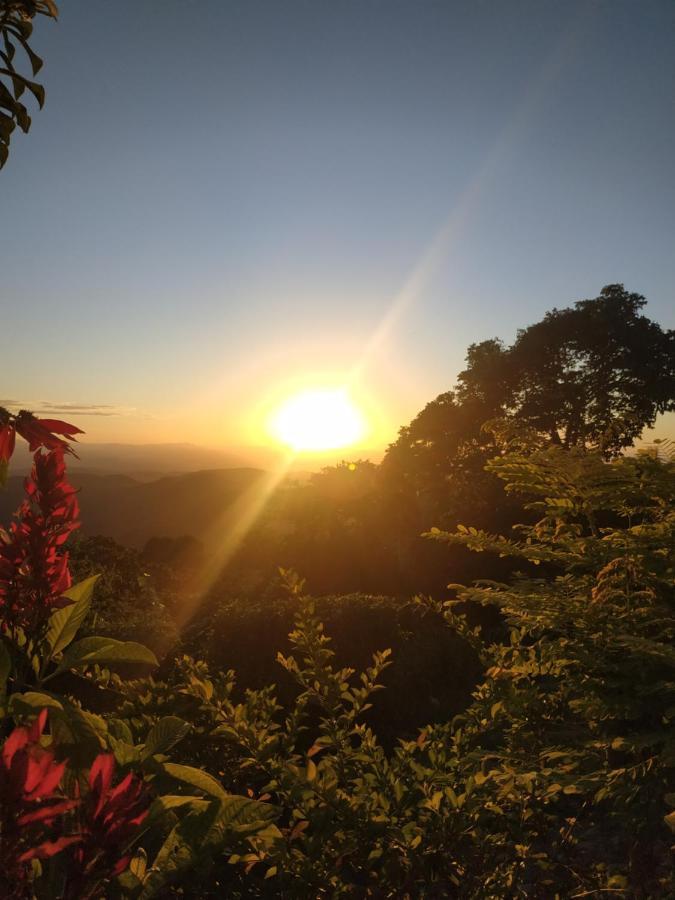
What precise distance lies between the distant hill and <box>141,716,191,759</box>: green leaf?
149ft

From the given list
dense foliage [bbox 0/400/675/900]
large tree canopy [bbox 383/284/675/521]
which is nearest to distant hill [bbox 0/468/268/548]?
large tree canopy [bbox 383/284/675/521]

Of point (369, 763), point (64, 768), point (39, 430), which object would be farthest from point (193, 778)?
point (369, 763)

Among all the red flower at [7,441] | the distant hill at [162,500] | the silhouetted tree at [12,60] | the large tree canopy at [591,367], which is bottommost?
the distant hill at [162,500]

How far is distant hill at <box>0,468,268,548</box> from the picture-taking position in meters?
50.3

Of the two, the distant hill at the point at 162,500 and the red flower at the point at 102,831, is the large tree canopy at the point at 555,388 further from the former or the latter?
the distant hill at the point at 162,500

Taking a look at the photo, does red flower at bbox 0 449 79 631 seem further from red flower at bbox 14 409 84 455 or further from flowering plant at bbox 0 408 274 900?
red flower at bbox 14 409 84 455

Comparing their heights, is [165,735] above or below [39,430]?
below

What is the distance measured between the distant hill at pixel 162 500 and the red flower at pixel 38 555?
148 feet

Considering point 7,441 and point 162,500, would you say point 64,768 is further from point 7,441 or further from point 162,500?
point 162,500

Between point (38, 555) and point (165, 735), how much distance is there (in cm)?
73

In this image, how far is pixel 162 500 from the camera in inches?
2367

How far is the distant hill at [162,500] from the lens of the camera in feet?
165

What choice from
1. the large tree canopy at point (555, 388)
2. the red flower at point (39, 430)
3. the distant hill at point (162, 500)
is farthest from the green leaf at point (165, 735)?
the distant hill at point (162, 500)

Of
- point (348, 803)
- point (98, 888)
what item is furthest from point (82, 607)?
point (348, 803)
